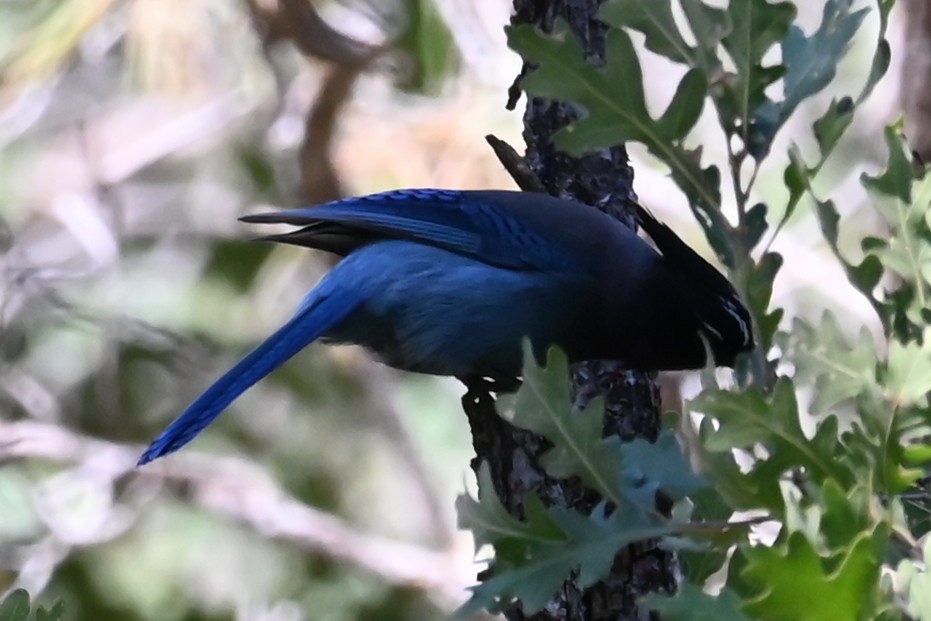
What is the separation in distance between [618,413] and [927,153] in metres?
1.34

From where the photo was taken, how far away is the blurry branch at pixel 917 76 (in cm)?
327

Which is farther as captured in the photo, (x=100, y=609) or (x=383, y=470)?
(x=383, y=470)

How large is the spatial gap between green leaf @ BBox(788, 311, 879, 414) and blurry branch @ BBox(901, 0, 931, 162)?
205 centimetres

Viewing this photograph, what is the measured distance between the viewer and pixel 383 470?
535cm

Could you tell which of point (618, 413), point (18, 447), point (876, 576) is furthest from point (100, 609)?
point (876, 576)

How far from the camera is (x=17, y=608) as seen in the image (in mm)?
1457

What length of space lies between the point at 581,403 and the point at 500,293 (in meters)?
0.36

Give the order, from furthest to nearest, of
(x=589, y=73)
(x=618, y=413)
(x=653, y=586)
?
1. (x=618, y=413)
2. (x=653, y=586)
3. (x=589, y=73)

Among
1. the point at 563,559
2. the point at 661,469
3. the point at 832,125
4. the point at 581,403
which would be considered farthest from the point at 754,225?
the point at 581,403

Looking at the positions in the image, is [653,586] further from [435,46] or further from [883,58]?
[435,46]

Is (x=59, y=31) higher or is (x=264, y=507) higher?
(x=59, y=31)

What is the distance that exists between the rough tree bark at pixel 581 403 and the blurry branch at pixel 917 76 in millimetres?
1054

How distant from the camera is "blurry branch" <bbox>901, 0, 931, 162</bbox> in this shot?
10.7 feet

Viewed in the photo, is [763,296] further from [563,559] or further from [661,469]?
[563,559]
